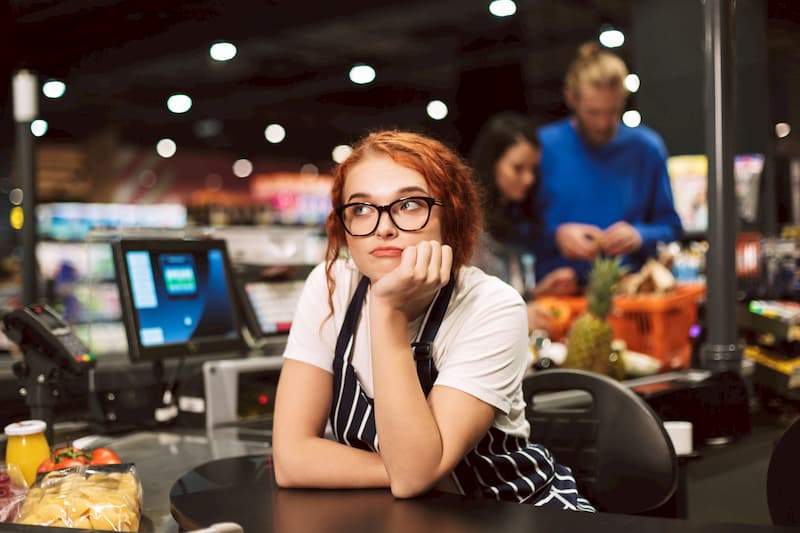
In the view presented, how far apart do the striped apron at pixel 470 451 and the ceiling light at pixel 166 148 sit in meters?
17.4

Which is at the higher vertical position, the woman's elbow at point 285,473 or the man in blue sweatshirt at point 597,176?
the man in blue sweatshirt at point 597,176

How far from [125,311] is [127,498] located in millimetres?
1172

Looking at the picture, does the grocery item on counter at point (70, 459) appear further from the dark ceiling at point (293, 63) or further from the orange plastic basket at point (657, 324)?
the orange plastic basket at point (657, 324)

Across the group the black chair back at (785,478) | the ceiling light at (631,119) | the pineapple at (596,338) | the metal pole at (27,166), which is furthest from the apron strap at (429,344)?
the ceiling light at (631,119)

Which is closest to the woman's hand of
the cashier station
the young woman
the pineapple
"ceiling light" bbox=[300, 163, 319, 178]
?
the young woman

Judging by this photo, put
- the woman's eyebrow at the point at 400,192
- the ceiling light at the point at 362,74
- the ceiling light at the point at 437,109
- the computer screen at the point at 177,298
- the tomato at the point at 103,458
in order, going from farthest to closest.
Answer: the ceiling light at the point at 437,109 < the ceiling light at the point at 362,74 < the computer screen at the point at 177,298 < the tomato at the point at 103,458 < the woman's eyebrow at the point at 400,192

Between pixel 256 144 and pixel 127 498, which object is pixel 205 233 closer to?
pixel 127 498

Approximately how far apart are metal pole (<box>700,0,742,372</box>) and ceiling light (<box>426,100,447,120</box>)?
45.0 feet

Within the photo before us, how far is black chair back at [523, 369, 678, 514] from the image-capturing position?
190cm

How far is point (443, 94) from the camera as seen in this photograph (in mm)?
16375

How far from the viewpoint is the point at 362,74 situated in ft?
42.8

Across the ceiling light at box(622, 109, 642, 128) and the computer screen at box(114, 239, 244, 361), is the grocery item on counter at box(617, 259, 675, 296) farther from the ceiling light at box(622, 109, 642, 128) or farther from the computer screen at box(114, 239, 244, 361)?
the ceiling light at box(622, 109, 642, 128)

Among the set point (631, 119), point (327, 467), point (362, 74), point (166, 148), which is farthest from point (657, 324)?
point (166, 148)

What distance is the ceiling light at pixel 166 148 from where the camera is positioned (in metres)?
18.3
